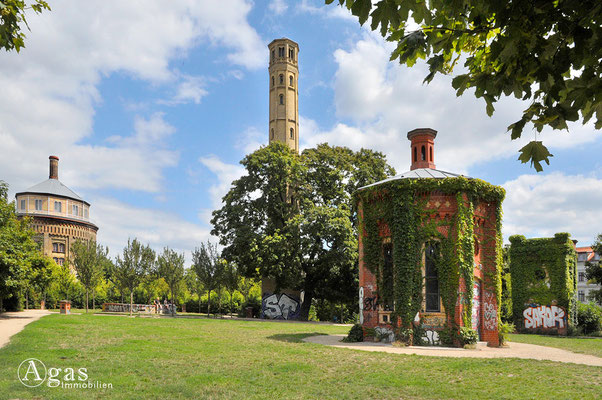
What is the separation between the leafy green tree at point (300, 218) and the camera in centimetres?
3400

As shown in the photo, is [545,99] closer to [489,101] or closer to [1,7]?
[489,101]

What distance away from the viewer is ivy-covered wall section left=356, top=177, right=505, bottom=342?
19391 mm

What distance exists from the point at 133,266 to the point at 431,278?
2495 cm

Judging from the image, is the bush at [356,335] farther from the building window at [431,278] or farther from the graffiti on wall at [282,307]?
the graffiti on wall at [282,307]

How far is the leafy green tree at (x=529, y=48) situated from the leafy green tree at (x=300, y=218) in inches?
1146

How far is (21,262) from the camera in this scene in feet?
91.7

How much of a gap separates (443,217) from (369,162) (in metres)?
19.7

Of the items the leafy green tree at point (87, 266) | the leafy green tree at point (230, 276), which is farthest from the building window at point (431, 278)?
the leafy green tree at point (87, 266)

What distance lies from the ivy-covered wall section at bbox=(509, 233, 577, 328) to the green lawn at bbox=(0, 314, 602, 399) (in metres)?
21.6

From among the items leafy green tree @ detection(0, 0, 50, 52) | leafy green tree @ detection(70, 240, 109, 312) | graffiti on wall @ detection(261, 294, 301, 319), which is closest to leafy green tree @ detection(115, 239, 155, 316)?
leafy green tree @ detection(70, 240, 109, 312)

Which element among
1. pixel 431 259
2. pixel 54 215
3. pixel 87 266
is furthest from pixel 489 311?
pixel 54 215

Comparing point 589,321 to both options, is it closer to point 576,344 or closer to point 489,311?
point 576,344

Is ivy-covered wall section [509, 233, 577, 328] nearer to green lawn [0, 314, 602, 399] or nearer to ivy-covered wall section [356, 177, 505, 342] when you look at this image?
Answer: ivy-covered wall section [356, 177, 505, 342]

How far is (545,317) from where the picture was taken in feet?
106
